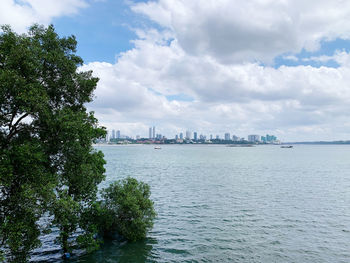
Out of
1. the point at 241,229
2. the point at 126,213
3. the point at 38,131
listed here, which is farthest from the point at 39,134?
the point at 241,229

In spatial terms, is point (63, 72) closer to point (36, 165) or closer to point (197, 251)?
point (36, 165)

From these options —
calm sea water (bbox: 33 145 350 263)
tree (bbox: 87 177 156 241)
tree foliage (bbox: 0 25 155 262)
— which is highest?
tree foliage (bbox: 0 25 155 262)

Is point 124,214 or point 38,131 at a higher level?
point 38,131

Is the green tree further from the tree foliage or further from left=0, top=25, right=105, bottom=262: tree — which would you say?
left=0, top=25, right=105, bottom=262: tree

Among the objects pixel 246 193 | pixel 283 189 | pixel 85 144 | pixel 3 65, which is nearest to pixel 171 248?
pixel 85 144

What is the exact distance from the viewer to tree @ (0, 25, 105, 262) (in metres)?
15.8

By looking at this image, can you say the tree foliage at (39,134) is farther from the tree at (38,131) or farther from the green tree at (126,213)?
the green tree at (126,213)

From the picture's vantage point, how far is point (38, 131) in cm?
1864

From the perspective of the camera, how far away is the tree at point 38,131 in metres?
15.8

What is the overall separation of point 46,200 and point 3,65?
9627 mm

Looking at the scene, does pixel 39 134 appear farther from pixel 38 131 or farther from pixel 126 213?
pixel 126 213

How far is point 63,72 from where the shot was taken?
19328 millimetres

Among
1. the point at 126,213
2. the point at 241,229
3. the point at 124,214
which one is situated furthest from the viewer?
the point at 241,229

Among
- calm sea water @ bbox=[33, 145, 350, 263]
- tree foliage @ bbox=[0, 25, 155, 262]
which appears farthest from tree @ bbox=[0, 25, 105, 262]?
calm sea water @ bbox=[33, 145, 350, 263]
